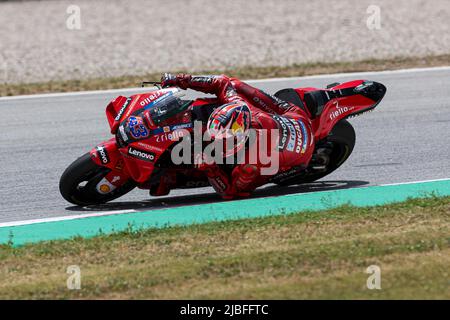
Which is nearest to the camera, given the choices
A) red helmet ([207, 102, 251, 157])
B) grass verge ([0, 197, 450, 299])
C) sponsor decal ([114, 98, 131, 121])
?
grass verge ([0, 197, 450, 299])

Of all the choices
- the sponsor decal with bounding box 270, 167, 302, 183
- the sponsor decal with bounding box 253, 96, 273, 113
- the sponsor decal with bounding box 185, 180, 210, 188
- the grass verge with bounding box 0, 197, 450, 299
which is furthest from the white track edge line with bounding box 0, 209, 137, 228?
the sponsor decal with bounding box 253, 96, 273, 113

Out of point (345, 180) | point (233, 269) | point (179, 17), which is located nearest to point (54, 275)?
point (233, 269)

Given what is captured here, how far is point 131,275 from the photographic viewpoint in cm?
651

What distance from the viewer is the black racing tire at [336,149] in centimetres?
892

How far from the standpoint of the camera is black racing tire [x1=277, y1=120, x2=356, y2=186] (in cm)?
892

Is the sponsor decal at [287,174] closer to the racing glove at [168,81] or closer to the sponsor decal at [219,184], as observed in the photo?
the sponsor decal at [219,184]

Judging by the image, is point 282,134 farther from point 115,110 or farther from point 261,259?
point 261,259

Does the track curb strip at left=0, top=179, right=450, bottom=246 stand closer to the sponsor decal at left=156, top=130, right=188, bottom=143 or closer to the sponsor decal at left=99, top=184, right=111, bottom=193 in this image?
the sponsor decal at left=99, top=184, right=111, bottom=193

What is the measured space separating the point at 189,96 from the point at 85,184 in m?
4.76

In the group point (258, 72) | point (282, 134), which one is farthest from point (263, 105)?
point (258, 72)

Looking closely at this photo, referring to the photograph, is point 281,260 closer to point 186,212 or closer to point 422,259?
point 422,259

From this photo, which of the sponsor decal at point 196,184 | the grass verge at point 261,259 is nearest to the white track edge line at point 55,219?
the sponsor decal at point 196,184

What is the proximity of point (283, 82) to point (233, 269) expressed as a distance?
7.62 meters

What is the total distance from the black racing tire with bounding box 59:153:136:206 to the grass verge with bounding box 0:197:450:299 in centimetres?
92
